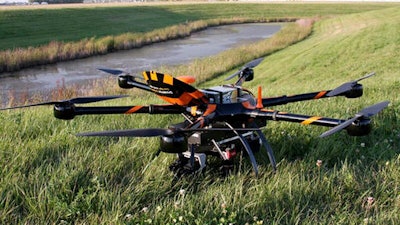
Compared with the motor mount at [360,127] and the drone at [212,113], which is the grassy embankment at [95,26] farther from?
the motor mount at [360,127]

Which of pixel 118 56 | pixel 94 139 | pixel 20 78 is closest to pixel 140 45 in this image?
pixel 118 56

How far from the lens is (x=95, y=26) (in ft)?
138

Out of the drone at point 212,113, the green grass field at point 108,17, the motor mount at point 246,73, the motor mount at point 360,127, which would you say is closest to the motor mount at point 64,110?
the drone at point 212,113

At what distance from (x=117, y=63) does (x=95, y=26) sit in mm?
16193

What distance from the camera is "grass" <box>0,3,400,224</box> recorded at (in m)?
3.39

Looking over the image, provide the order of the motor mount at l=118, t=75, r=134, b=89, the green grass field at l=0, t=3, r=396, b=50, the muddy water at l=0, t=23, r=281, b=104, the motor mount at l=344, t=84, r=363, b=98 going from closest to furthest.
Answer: the motor mount at l=344, t=84, r=363, b=98
the motor mount at l=118, t=75, r=134, b=89
the muddy water at l=0, t=23, r=281, b=104
the green grass field at l=0, t=3, r=396, b=50

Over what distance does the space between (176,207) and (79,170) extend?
1.02m

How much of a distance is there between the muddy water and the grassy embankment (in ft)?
3.27

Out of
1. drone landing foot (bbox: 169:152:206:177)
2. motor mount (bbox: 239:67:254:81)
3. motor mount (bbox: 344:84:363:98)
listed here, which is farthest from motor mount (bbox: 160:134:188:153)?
motor mount (bbox: 239:67:254:81)

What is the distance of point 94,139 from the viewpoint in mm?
4699

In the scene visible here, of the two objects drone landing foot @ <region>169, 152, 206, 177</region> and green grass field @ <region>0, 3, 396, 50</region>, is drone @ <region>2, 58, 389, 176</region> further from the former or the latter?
green grass field @ <region>0, 3, 396, 50</region>

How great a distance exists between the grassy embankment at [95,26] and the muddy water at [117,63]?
3.27 ft

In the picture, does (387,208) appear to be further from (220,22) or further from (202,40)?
(220,22)

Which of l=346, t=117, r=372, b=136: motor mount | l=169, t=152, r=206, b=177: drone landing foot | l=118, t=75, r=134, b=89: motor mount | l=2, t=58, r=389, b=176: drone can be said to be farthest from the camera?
l=118, t=75, r=134, b=89: motor mount
